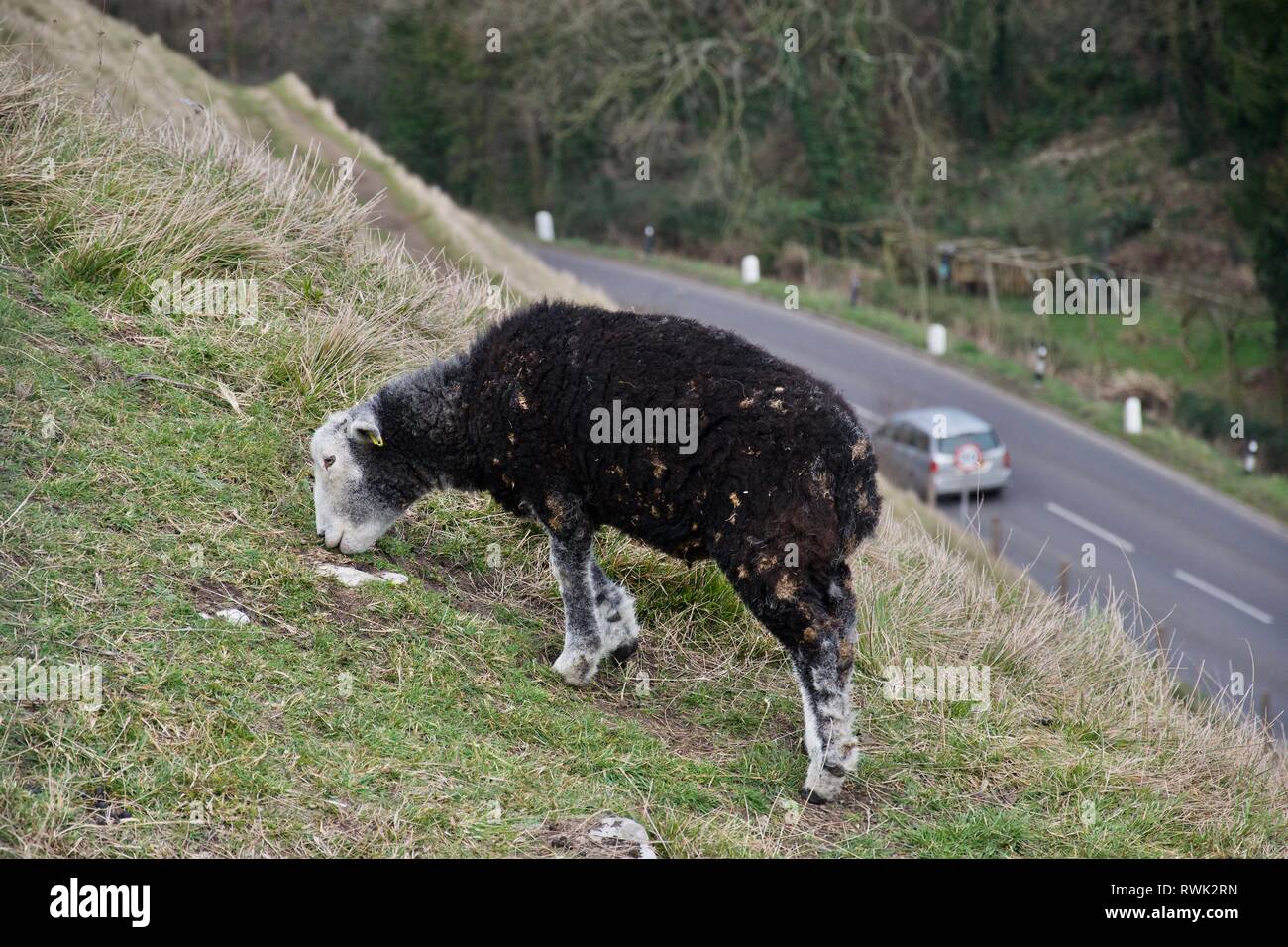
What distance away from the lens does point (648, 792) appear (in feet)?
20.4

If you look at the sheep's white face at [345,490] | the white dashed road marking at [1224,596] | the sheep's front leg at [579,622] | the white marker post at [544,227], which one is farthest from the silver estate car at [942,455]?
the white marker post at [544,227]

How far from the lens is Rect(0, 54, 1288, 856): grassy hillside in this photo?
550 cm

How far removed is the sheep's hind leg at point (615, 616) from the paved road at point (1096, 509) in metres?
9.12

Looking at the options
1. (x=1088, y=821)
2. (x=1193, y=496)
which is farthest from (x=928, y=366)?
(x=1088, y=821)

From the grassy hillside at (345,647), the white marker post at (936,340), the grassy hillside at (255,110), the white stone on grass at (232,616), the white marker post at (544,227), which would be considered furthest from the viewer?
the white marker post at (544,227)

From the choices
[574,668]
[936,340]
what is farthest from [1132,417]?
[574,668]

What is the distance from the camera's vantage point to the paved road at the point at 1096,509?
2012 cm

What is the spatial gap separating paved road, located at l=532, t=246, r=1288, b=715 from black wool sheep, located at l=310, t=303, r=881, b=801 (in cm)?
916

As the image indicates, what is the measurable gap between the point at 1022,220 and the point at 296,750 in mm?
37904

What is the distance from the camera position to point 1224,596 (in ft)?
70.3

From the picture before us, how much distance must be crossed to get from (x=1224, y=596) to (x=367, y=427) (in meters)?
18.5

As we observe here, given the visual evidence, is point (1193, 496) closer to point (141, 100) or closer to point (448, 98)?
point (141, 100)

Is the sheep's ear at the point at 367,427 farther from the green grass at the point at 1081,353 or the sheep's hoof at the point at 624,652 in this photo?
the green grass at the point at 1081,353

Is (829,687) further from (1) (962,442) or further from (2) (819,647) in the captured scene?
(1) (962,442)
